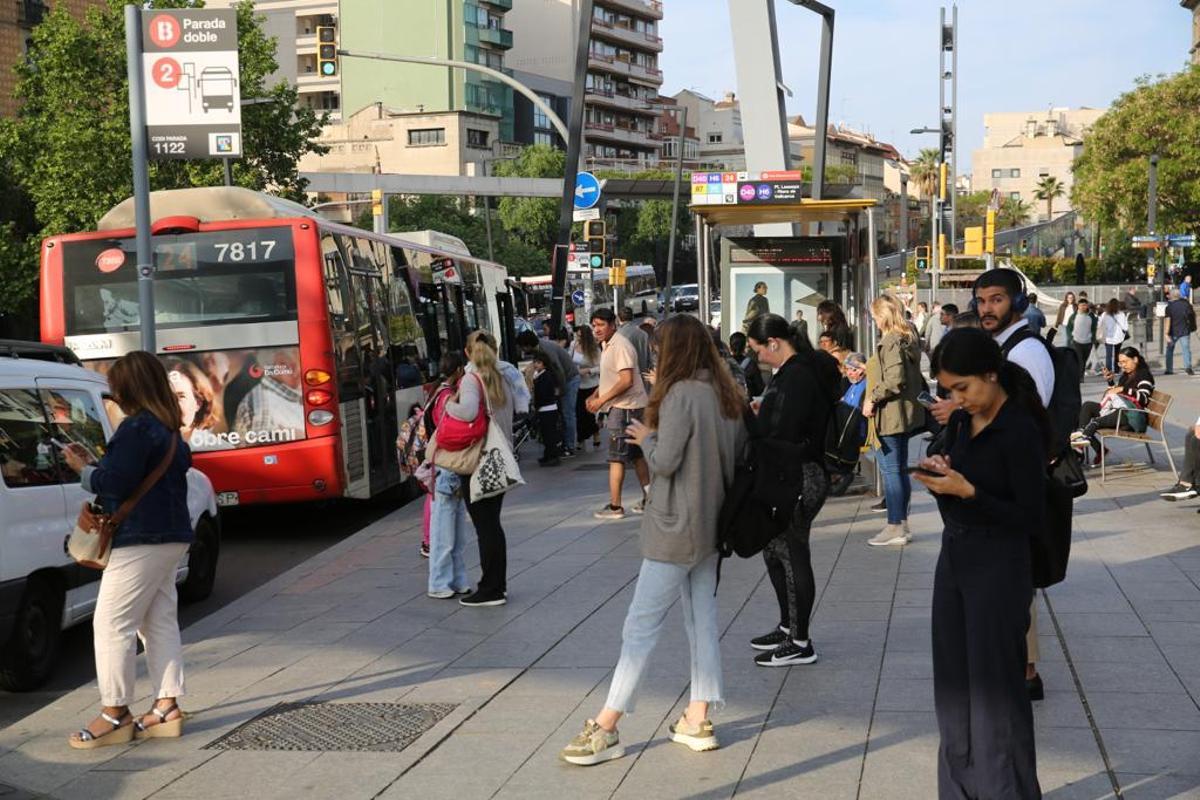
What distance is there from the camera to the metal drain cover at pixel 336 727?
20.4 ft

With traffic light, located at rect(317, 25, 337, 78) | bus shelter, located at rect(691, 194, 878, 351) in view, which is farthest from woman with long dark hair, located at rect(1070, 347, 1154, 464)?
traffic light, located at rect(317, 25, 337, 78)

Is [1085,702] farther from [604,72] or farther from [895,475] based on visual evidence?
[604,72]

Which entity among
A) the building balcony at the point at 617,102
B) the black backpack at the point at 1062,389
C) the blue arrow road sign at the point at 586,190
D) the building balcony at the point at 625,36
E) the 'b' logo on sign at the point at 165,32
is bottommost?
the black backpack at the point at 1062,389

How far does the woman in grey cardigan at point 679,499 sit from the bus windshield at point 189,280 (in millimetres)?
7780

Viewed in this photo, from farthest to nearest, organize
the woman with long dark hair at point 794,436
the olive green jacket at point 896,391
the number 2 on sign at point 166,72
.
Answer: the number 2 on sign at point 166,72
the olive green jacket at point 896,391
the woman with long dark hair at point 794,436

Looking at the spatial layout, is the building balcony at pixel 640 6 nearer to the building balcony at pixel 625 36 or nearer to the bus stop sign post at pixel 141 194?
the building balcony at pixel 625 36

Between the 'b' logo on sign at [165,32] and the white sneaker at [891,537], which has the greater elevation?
the 'b' logo on sign at [165,32]

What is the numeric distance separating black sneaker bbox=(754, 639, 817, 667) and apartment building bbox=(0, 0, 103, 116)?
46686mm

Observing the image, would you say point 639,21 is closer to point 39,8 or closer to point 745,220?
point 39,8

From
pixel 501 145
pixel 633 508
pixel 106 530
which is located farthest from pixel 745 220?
pixel 501 145

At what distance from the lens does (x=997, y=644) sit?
4.59 metres

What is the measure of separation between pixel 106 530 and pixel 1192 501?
9.48 meters

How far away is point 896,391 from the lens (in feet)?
34.4

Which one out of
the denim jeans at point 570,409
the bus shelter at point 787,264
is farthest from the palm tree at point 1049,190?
the denim jeans at point 570,409
